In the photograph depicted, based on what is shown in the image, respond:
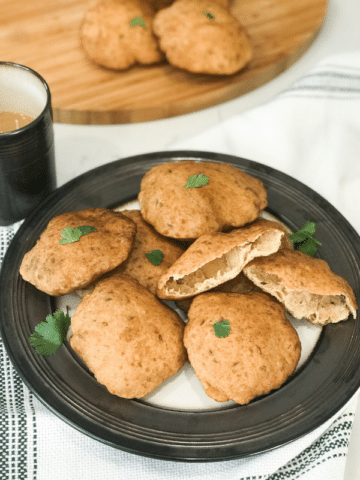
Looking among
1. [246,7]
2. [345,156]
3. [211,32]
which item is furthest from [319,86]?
[246,7]

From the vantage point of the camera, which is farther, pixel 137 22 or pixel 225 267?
pixel 137 22

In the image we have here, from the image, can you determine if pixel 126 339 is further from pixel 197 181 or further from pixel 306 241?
pixel 306 241

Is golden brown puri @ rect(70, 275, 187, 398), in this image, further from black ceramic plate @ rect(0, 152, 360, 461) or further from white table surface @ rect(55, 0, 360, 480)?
white table surface @ rect(55, 0, 360, 480)

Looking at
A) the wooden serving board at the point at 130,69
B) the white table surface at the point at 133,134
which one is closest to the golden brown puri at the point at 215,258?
the white table surface at the point at 133,134

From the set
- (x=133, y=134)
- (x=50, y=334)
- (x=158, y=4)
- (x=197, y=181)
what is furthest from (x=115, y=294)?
(x=158, y=4)

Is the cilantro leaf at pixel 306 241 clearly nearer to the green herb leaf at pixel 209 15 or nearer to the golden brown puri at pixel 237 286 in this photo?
the golden brown puri at pixel 237 286

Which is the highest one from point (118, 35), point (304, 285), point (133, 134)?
point (118, 35)

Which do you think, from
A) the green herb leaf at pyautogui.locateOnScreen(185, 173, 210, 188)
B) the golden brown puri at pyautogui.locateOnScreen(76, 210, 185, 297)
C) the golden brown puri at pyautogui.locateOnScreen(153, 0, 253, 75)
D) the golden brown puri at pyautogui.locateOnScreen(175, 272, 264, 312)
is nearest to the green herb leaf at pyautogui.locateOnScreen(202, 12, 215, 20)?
the golden brown puri at pyautogui.locateOnScreen(153, 0, 253, 75)
